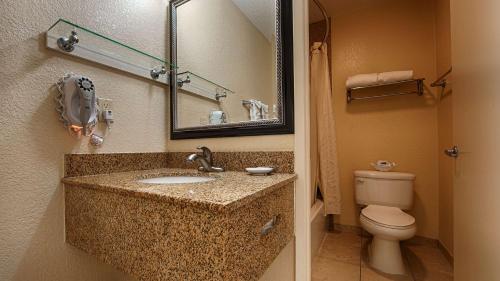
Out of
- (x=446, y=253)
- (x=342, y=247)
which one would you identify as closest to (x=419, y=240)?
(x=446, y=253)

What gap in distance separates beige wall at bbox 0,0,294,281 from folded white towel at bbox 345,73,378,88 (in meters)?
1.46

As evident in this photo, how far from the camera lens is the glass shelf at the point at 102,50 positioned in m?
0.81

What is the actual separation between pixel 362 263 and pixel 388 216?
40cm

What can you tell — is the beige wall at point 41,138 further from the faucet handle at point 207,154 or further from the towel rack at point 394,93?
the towel rack at point 394,93

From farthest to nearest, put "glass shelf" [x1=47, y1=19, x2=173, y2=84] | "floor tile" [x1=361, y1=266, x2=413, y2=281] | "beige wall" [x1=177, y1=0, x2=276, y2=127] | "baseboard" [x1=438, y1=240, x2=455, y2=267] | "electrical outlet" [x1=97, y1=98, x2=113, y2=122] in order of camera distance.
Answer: "baseboard" [x1=438, y1=240, x2=455, y2=267], "floor tile" [x1=361, y1=266, x2=413, y2=281], "beige wall" [x1=177, y1=0, x2=276, y2=127], "electrical outlet" [x1=97, y1=98, x2=113, y2=122], "glass shelf" [x1=47, y1=19, x2=173, y2=84]

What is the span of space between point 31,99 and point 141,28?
2.05 ft

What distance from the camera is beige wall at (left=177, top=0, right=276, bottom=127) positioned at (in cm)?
104

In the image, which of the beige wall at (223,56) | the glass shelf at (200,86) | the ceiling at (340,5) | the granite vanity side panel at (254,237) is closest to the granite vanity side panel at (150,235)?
the granite vanity side panel at (254,237)

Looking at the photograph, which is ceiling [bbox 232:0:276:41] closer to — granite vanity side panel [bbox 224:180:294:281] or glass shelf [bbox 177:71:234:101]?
glass shelf [bbox 177:71:234:101]

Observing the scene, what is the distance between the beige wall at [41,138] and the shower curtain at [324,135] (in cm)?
106

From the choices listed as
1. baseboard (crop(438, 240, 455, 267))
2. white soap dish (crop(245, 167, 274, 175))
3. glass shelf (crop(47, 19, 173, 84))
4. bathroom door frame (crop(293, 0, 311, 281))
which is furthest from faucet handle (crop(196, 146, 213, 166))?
baseboard (crop(438, 240, 455, 267))

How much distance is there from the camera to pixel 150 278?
560mm

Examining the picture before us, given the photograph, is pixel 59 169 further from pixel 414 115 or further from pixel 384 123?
pixel 414 115

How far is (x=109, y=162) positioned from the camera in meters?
0.97
